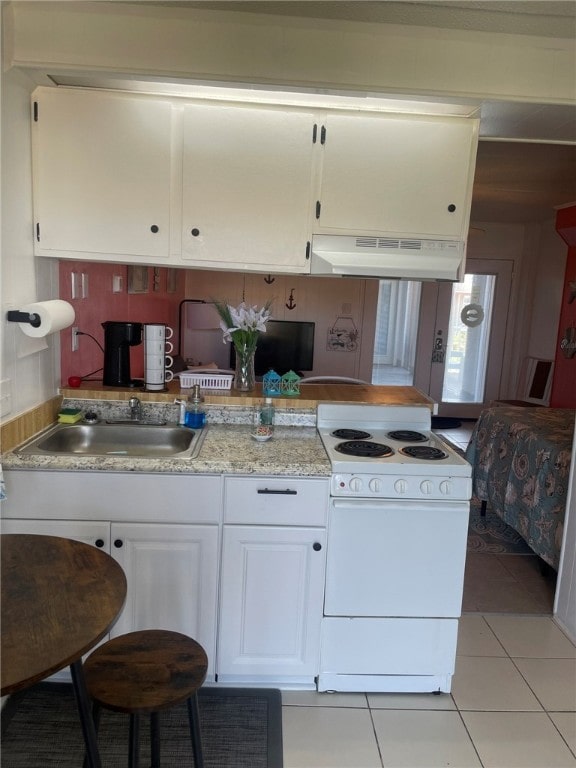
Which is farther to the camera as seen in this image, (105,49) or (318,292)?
(318,292)

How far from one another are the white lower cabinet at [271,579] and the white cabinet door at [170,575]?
0.05 m

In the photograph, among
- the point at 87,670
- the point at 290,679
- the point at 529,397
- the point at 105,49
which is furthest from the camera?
the point at 529,397

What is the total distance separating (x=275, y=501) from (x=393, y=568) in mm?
499

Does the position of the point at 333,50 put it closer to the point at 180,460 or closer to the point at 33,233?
the point at 33,233

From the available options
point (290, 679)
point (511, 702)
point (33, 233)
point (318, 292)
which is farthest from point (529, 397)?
point (33, 233)

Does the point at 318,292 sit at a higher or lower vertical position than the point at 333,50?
lower

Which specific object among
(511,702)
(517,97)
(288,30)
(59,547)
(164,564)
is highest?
(288,30)

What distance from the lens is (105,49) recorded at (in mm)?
1927

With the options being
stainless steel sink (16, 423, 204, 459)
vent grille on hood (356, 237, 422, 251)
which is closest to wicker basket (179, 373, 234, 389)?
stainless steel sink (16, 423, 204, 459)

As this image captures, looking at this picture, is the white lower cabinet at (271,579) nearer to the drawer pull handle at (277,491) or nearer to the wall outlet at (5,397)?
the drawer pull handle at (277,491)

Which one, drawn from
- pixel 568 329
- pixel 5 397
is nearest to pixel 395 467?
pixel 5 397

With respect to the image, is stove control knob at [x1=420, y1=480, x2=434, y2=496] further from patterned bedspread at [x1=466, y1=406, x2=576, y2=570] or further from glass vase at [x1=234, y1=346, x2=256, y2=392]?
patterned bedspread at [x1=466, y1=406, x2=576, y2=570]

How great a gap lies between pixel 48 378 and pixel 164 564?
948 mm

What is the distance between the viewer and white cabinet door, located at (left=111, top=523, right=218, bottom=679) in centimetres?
198
